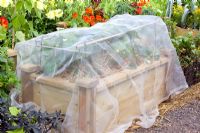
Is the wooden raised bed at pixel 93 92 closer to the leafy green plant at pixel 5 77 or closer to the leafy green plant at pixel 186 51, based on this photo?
the leafy green plant at pixel 5 77

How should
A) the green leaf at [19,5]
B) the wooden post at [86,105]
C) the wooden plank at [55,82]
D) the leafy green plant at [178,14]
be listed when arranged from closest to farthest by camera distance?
the wooden post at [86,105], the wooden plank at [55,82], the green leaf at [19,5], the leafy green plant at [178,14]

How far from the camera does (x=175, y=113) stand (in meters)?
4.54

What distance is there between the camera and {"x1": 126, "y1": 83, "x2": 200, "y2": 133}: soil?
411 cm

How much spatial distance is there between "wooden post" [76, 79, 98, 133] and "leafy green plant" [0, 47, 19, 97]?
598 millimetres

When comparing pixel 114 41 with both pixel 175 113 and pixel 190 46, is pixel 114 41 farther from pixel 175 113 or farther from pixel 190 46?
pixel 190 46

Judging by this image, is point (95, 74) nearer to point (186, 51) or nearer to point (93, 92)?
point (93, 92)

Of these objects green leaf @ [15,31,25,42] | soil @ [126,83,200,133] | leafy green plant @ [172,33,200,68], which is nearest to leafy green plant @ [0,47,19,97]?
green leaf @ [15,31,25,42]

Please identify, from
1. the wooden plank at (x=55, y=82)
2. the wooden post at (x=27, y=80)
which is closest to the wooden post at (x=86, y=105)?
the wooden plank at (x=55, y=82)

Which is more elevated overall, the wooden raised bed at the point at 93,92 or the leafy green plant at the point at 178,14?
the leafy green plant at the point at 178,14

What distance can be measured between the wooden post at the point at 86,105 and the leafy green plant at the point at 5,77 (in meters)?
0.60

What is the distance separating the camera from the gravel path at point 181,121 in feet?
13.5

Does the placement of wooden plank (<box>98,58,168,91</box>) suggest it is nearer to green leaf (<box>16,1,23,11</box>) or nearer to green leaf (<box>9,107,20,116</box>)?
green leaf (<box>9,107,20,116</box>)

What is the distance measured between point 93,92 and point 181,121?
1441mm

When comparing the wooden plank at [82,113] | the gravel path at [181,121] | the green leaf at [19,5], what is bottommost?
the gravel path at [181,121]
